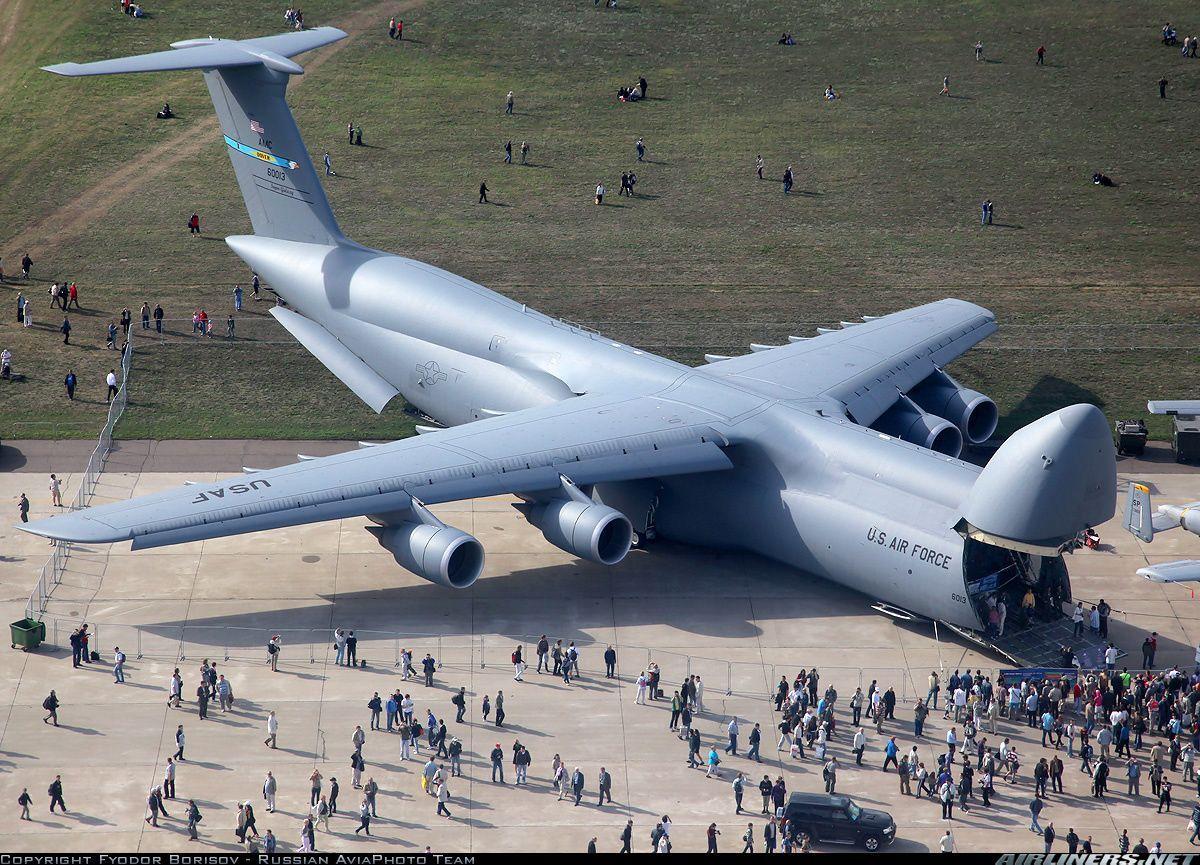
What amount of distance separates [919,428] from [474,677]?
63.2 ft

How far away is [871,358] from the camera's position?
192 ft

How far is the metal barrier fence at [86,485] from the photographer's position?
48938 millimetres

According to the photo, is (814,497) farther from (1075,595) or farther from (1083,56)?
(1083,56)

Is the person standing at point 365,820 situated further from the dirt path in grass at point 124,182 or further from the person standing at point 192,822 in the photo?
the dirt path in grass at point 124,182

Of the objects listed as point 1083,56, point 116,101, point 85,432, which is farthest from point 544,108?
point 85,432

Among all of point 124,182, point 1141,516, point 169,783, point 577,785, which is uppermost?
point 124,182

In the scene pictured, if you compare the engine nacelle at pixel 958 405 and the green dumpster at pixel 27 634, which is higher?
the engine nacelle at pixel 958 405

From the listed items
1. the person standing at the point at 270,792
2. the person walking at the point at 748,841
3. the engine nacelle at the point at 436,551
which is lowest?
the person walking at the point at 748,841

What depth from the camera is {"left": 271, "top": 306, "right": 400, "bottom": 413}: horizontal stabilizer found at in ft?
197

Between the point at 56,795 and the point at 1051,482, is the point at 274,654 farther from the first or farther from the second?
the point at 1051,482

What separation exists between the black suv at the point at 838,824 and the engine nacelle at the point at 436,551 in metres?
13.1

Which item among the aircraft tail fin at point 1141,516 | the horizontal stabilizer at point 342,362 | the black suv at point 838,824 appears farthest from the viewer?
the horizontal stabilizer at point 342,362

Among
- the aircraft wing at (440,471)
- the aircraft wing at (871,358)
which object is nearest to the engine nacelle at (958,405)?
the aircraft wing at (871,358)

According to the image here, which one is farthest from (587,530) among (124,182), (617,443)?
(124,182)
